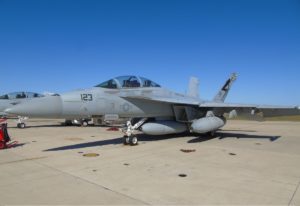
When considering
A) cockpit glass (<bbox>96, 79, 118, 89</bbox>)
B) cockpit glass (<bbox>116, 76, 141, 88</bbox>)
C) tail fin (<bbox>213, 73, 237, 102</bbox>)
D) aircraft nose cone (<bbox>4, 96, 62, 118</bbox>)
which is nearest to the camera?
aircraft nose cone (<bbox>4, 96, 62, 118</bbox>)

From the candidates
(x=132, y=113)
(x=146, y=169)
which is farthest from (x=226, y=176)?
(x=132, y=113)

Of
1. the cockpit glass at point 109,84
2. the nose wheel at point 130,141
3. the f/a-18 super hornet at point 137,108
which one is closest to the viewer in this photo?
the f/a-18 super hornet at point 137,108

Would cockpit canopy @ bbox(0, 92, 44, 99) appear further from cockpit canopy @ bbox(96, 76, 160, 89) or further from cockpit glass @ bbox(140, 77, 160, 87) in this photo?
cockpit canopy @ bbox(96, 76, 160, 89)

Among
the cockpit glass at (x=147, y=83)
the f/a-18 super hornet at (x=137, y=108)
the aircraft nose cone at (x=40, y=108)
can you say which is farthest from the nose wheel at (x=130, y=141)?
the aircraft nose cone at (x=40, y=108)

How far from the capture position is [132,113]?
→ 31.6ft

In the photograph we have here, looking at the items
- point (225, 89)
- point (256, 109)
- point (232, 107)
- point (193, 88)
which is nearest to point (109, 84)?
point (232, 107)

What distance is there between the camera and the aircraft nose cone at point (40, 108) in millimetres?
6857

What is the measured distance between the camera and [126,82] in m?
9.62

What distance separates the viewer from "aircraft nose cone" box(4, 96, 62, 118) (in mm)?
6857

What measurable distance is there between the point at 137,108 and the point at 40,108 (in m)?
3.63

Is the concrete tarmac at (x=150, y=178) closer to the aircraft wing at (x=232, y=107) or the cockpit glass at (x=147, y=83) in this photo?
the aircraft wing at (x=232, y=107)

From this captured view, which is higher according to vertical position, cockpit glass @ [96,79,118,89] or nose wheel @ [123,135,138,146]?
cockpit glass @ [96,79,118,89]

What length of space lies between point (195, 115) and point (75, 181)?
769 cm

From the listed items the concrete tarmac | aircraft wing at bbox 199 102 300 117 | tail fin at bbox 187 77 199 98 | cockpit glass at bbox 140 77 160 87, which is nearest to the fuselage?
cockpit glass at bbox 140 77 160 87
